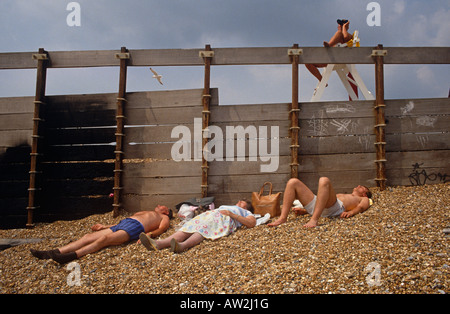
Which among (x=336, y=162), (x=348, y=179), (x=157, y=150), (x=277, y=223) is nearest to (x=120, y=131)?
(x=157, y=150)

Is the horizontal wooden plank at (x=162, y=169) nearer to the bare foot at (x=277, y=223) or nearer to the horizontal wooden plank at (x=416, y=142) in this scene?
the bare foot at (x=277, y=223)

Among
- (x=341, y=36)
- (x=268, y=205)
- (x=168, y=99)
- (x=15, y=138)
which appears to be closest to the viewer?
(x=268, y=205)

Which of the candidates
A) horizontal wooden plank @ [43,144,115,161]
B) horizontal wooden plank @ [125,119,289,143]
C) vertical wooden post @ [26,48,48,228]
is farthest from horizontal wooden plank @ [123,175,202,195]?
vertical wooden post @ [26,48,48,228]

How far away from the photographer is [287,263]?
3.18 m

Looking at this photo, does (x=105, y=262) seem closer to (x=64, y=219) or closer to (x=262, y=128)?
(x=64, y=219)

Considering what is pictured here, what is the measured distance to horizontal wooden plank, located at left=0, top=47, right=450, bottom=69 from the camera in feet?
21.4

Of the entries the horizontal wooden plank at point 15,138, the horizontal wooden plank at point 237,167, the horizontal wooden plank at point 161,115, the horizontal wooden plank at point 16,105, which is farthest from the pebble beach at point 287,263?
the horizontal wooden plank at point 16,105

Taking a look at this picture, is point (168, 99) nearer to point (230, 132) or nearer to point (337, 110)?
point (230, 132)

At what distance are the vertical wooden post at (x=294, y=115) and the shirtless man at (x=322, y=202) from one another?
1.28 meters

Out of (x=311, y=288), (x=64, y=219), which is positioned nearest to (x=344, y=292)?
(x=311, y=288)

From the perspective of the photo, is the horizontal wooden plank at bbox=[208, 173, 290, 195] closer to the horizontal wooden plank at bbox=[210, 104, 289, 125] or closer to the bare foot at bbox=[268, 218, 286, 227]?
the horizontal wooden plank at bbox=[210, 104, 289, 125]

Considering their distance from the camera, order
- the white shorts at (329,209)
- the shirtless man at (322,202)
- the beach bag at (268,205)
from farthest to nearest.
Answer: the beach bag at (268,205), the white shorts at (329,209), the shirtless man at (322,202)

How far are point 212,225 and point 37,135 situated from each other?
459 cm

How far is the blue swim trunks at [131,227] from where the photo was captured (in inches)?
181
